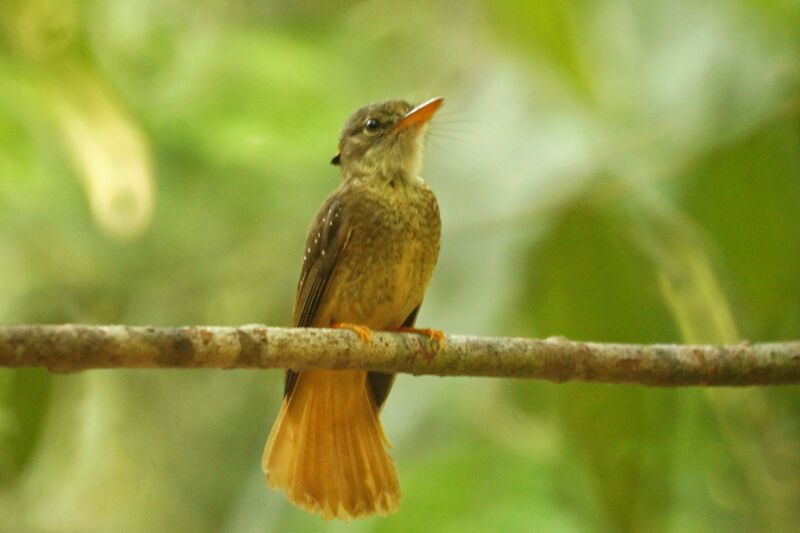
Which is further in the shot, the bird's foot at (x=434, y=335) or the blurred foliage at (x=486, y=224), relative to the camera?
the blurred foliage at (x=486, y=224)

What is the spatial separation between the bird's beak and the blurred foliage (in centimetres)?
18

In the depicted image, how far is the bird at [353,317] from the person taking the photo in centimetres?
280

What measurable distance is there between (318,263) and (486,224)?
1.93ft

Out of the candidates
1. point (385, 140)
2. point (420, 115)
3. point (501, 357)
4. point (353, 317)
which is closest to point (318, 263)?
point (353, 317)

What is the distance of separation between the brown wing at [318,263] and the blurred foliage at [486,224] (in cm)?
31

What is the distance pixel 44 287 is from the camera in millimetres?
3318

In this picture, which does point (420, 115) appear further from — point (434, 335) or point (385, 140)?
point (434, 335)

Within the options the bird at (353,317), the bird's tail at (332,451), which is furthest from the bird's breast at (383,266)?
the bird's tail at (332,451)

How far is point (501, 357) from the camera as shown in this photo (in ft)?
7.51

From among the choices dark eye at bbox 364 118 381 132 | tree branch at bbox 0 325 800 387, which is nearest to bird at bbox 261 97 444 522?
dark eye at bbox 364 118 381 132

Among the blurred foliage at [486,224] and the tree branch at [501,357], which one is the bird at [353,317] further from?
the tree branch at [501,357]

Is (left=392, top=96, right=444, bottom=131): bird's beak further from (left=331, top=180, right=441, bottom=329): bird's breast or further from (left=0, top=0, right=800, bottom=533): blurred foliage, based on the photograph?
(left=331, top=180, right=441, bottom=329): bird's breast

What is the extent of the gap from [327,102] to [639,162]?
1.12 metres

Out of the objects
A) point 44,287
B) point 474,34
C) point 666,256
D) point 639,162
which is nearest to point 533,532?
point 666,256
